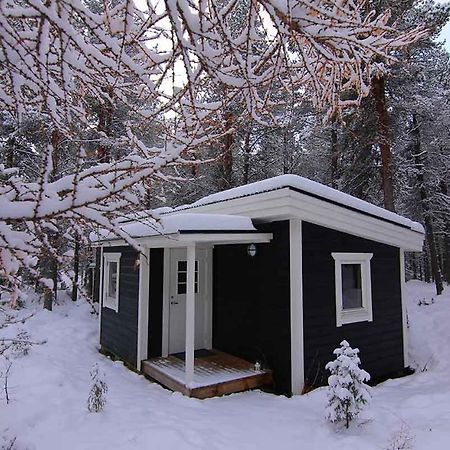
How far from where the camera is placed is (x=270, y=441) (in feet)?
13.2

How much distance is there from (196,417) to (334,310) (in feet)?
8.71

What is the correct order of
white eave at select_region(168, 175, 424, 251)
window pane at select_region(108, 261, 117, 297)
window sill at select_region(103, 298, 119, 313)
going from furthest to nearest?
window pane at select_region(108, 261, 117, 297)
window sill at select_region(103, 298, 119, 313)
white eave at select_region(168, 175, 424, 251)

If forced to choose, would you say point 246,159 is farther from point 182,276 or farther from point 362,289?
point 362,289

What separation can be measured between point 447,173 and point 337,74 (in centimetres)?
1536

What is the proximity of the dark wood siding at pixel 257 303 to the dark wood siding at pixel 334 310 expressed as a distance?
0.31m

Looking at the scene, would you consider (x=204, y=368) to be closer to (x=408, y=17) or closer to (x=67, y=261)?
(x=67, y=261)

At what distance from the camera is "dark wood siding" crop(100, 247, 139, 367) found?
7230mm

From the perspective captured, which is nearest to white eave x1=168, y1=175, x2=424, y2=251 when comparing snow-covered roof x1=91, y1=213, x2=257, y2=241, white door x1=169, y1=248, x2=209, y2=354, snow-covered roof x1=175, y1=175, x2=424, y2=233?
snow-covered roof x1=175, y1=175, x2=424, y2=233

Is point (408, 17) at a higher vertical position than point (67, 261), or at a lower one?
higher

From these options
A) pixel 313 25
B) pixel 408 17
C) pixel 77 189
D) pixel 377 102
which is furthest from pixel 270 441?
pixel 408 17

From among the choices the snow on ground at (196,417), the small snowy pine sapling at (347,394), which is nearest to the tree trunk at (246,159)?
the snow on ground at (196,417)

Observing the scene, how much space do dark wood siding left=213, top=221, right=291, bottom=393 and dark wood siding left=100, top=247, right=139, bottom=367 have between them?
58.4 inches

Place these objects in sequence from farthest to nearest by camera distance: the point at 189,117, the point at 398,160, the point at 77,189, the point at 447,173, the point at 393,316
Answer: the point at 447,173 → the point at 398,160 → the point at 393,316 → the point at 189,117 → the point at 77,189

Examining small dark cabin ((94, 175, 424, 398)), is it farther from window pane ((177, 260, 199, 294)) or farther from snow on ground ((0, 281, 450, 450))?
snow on ground ((0, 281, 450, 450))
